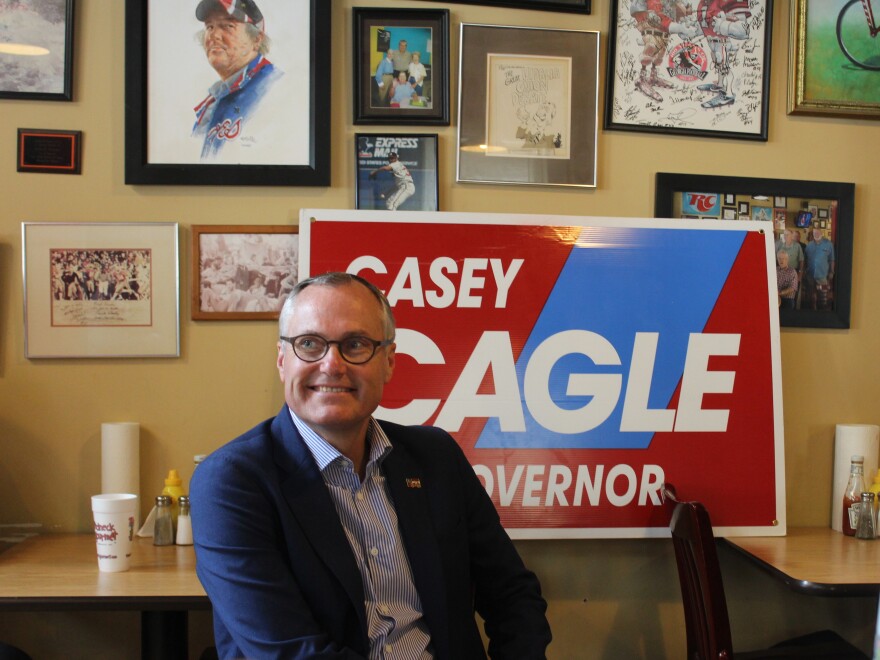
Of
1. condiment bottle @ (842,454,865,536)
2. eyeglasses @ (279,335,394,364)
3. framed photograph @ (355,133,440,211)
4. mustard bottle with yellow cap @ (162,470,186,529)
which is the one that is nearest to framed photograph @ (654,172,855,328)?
condiment bottle @ (842,454,865,536)

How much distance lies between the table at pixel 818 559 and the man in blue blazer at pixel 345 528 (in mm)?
816

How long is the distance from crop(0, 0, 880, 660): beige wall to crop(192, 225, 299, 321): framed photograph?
0.04 metres

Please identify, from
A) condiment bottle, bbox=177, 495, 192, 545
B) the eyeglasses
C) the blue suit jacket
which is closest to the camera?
the blue suit jacket

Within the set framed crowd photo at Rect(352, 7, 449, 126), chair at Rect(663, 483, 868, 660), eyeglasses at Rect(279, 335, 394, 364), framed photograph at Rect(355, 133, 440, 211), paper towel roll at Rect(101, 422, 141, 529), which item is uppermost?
framed crowd photo at Rect(352, 7, 449, 126)

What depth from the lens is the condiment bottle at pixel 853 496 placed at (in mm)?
2623

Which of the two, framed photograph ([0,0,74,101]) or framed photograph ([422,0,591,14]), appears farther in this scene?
framed photograph ([422,0,591,14])

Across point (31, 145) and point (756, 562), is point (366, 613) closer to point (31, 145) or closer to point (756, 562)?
point (756, 562)

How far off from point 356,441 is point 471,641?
486mm

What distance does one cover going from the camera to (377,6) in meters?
2.62

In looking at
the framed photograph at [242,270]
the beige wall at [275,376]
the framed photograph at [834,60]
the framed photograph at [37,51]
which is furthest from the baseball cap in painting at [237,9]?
the framed photograph at [834,60]

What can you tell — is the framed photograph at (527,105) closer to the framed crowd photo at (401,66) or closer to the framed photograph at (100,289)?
the framed crowd photo at (401,66)

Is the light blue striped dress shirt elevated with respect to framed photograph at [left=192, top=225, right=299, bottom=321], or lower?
lower

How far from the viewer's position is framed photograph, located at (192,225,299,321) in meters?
2.56

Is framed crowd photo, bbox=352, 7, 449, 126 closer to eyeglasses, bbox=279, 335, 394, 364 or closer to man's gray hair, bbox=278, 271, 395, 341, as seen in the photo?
man's gray hair, bbox=278, 271, 395, 341
